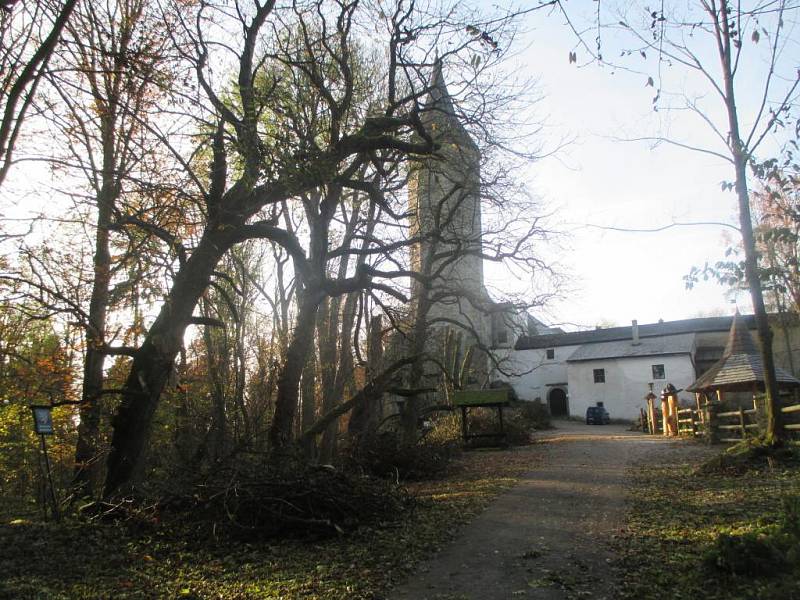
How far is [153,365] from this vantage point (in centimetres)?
1072

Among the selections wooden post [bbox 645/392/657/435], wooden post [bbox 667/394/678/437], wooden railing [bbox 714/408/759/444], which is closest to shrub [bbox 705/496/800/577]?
wooden railing [bbox 714/408/759/444]

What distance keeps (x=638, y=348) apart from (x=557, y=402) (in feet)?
30.1

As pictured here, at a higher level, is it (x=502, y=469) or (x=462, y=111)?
(x=462, y=111)

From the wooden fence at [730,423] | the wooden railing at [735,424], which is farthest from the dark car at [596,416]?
the wooden railing at [735,424]

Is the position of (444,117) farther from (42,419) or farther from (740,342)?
(740,342)

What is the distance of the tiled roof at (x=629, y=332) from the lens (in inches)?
2042

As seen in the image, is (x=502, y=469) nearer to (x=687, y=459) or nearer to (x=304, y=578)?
(x=687, y=459)

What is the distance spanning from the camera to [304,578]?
22.0ft

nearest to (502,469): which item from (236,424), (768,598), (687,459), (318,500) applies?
(687,459)

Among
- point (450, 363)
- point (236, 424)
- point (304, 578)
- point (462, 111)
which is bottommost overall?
point (304, 578)

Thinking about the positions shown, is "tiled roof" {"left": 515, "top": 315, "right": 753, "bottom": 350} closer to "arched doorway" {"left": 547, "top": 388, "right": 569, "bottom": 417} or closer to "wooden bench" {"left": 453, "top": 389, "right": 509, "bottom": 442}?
"arched doorway" {"left": 547, "top": 388, "right": 569, "bottom": 417}

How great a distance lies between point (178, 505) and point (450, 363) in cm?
2236

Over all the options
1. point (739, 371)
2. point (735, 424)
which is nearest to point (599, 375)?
point (739, 371)

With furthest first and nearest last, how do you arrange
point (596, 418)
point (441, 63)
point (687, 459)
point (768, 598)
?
1. point (596, 418)
2. point (687, 459)
3. point (441, 63)
4. point (768, 598)
